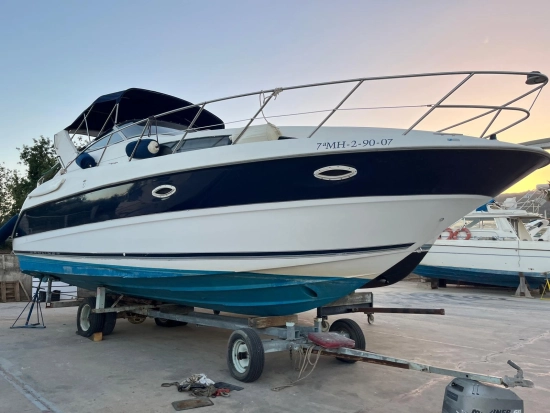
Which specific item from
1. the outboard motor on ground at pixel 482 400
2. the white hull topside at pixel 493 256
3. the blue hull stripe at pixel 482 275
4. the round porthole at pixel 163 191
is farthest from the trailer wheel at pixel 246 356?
the white hull topside at pixel 493 256

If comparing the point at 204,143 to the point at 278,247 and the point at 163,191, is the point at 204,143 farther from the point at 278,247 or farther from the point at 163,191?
the point at 278,247

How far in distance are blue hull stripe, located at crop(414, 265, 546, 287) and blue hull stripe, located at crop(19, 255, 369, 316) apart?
884cm

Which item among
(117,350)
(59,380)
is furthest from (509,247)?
(59,380)

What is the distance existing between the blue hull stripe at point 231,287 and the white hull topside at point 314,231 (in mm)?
101

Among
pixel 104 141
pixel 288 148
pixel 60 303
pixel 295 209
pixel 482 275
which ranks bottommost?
pixel 60 303

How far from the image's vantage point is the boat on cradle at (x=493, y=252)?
12.1 m

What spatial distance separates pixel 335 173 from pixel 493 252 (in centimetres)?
1049

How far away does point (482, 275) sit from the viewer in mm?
12891

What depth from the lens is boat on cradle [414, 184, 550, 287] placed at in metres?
12.1

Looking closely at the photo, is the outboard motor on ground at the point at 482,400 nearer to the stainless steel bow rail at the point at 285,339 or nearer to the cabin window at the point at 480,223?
the stainless steel bow rail at the point at 285,339

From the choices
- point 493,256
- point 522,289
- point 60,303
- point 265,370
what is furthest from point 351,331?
point 522,289

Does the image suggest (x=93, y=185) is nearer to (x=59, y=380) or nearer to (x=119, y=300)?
(x=119, y=300)

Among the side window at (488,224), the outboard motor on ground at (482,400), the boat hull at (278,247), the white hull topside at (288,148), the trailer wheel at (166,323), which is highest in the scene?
the side window at (488,224)

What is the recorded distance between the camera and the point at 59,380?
14.1ft
